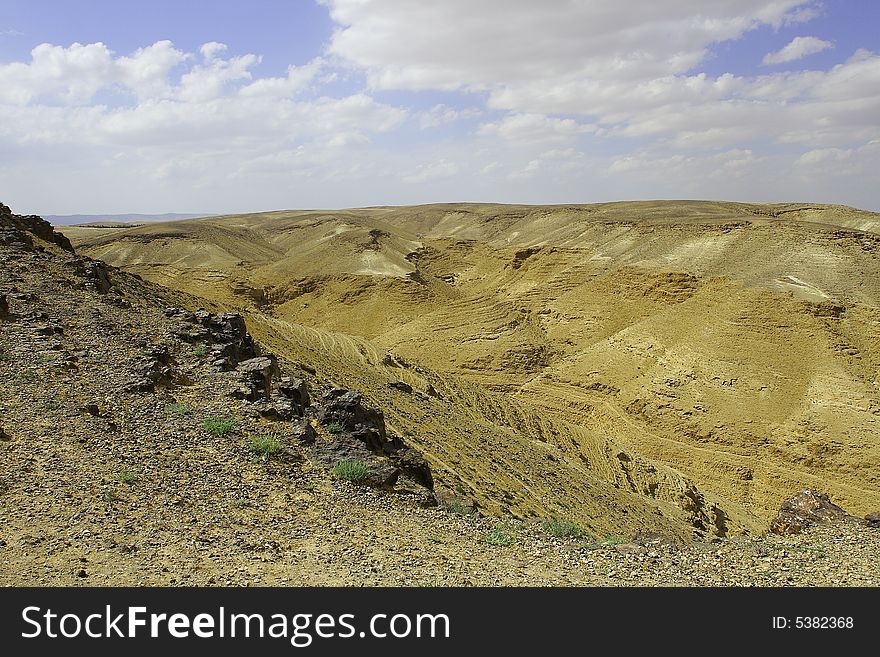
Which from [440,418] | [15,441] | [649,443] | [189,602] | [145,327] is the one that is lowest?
[649,443]

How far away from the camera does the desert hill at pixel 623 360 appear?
38.3ft

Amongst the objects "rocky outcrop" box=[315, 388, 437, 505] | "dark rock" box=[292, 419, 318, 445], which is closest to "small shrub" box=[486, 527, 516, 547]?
"rocky outcrop" box=[315, 388, 437, 505]

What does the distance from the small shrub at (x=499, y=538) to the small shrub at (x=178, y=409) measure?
4085mm

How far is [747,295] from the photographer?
2102 centimetres

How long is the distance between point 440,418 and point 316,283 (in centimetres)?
2401

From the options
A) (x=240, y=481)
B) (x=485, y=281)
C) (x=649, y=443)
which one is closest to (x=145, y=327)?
(x=240, y=481)

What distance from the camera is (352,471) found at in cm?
626

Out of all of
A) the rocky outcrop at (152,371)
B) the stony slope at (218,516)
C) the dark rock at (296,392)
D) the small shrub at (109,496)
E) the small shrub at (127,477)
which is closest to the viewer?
the stony slope at (218,516)

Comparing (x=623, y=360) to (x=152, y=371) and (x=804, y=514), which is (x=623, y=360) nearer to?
(x=804, y=514)

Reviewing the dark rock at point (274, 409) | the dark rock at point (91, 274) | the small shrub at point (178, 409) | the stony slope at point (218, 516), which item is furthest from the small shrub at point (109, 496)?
the dark rock at point (91, 274)

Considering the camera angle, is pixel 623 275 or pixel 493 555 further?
pixel 623 275

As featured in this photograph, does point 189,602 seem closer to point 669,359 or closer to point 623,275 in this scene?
point 669,359

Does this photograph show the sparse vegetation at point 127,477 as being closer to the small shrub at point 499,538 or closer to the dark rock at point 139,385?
the dark rock at point 139,385

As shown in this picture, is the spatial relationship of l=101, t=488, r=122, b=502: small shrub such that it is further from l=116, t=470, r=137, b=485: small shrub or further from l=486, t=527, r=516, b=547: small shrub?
l=486, t=527, r=516, b=547: small shrub
